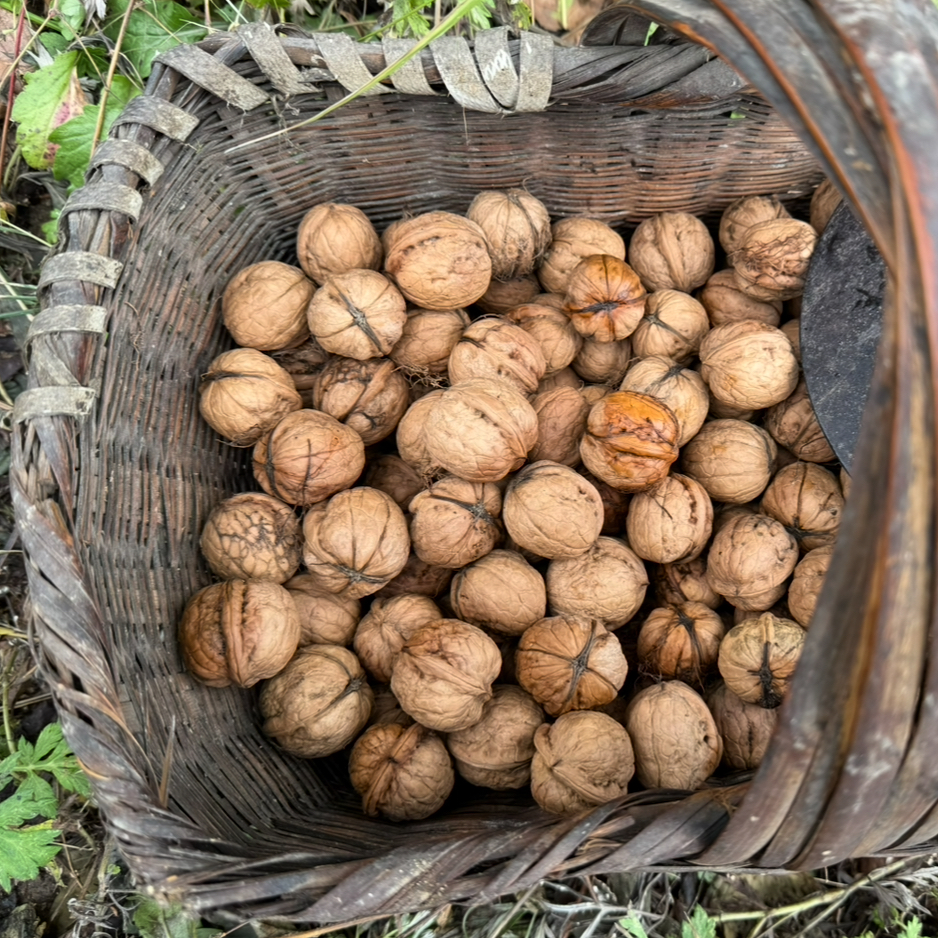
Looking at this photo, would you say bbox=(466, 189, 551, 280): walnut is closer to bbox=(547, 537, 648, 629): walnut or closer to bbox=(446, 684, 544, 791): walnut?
bbox=(547, 537, 648, 629): walnut

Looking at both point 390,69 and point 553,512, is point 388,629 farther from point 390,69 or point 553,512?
point 390,69

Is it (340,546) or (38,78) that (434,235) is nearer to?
(340,546)

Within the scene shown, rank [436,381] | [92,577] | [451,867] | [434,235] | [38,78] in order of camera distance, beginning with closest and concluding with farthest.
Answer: [451,867] → [92,577] → [434,235] → [436,381] → [38,78]

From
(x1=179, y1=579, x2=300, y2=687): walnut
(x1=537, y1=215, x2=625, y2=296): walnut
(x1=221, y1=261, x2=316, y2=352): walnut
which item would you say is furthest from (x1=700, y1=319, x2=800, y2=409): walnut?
(x1=179, y1=579, x2=300, y2=687): walnut

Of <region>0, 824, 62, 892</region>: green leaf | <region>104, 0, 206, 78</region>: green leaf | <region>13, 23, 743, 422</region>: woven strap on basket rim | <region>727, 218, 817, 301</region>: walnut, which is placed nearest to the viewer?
<region>0, 824, 62, 892</region>: green leaf

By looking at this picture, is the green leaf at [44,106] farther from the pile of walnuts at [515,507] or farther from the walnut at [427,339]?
the walnut at [427,339]

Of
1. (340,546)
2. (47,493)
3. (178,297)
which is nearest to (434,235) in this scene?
(178,297)
